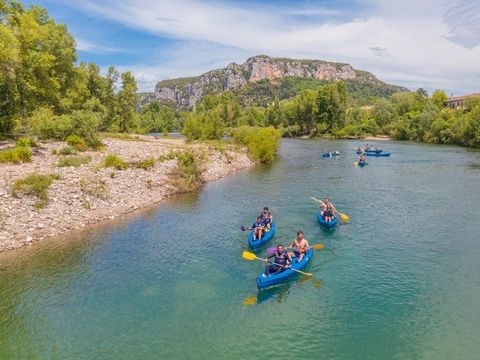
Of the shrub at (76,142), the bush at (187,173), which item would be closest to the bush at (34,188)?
the bush at (187,173)

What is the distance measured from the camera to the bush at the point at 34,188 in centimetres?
2544

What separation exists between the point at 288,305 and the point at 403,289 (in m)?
5.86

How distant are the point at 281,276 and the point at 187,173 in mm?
23198

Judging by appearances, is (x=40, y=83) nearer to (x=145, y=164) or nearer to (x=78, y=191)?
(x=145, y=164)

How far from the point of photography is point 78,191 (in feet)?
94.6

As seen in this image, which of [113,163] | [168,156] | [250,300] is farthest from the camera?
[168,156]

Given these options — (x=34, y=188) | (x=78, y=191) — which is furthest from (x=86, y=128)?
(x=34, y=188)

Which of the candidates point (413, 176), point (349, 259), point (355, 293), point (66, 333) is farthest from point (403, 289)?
point (413, 176)

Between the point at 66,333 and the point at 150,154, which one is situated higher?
the point at 150,154

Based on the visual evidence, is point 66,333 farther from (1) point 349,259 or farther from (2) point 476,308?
(2) point 476,308

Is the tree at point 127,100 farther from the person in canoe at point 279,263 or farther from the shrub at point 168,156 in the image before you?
the person in canoe at point 279,263

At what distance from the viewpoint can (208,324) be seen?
575 inches

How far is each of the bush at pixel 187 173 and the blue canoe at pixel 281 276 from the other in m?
20.1

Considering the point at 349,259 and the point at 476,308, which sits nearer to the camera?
the point at 476,308
